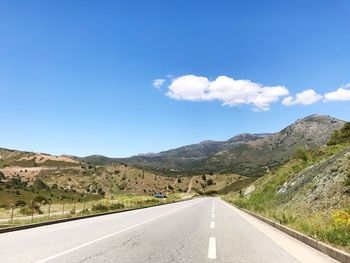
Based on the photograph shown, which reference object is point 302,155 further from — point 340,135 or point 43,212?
point 43,212

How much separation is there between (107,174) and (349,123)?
314ft

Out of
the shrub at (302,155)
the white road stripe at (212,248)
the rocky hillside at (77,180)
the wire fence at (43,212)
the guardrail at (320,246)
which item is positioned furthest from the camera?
the rocky hillside at (77,180)

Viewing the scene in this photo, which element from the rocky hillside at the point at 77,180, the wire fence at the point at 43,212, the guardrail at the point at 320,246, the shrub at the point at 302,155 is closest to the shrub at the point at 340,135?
the shrub at the point at 302,155

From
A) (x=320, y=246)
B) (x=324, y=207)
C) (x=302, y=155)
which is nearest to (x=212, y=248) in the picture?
(x=320, y=246)

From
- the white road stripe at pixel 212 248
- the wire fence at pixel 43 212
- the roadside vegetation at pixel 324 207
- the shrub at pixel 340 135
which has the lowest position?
the wire fence at pixel 43 212

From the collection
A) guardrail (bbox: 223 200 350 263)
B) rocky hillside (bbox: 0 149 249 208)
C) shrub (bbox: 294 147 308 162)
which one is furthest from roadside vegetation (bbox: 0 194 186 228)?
rocky hillside (bbox: 0 149 249 208)

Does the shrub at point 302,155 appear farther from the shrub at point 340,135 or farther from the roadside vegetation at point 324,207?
the roadside vegetation at point 324,207

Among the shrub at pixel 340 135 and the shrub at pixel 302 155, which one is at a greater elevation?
the shrub at pixel 340 135

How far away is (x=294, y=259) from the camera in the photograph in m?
9.51

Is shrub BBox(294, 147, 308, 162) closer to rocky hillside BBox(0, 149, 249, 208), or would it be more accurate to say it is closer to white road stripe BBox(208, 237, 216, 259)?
white road stripe BBox(208, 237, 216, 259)

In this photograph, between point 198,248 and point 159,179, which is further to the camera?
point 159,179

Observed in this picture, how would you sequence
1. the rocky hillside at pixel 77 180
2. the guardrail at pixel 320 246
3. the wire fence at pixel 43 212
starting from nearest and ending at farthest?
the guardrail at pixel 320 246, the wire fence at pixel 43 212, the rocky hillside at pixel 77 180

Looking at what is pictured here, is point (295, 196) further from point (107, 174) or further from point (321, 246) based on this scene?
point (107, 174)

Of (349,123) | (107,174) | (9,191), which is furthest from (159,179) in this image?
(349,123)
